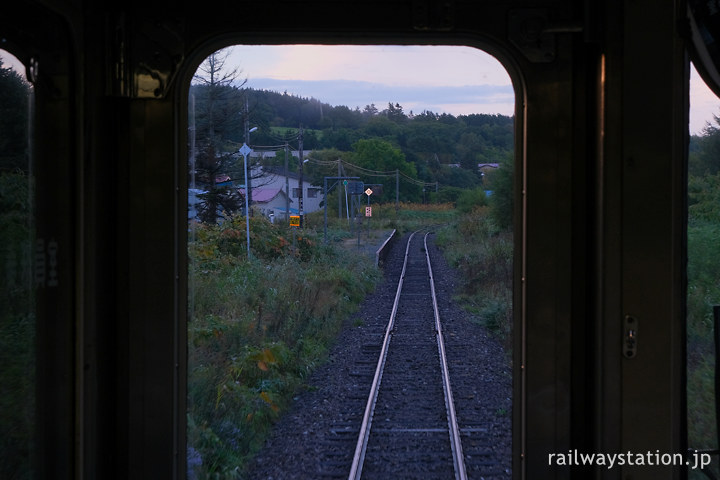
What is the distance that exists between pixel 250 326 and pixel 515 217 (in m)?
5.42

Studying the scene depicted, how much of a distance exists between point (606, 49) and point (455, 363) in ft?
17.8

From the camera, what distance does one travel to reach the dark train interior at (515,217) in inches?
88.0

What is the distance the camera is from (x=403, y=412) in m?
5.72

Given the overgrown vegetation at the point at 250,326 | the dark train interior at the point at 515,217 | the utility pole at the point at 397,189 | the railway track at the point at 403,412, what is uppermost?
the utility pole at the point at 397,189

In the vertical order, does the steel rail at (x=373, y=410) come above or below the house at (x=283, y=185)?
below

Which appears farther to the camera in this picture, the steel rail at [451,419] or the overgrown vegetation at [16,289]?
the steel rail at [451,419]

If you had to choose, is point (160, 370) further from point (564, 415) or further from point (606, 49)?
point (606, 49)

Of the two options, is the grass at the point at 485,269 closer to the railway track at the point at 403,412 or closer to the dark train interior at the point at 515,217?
the railway track at the point at 403,412

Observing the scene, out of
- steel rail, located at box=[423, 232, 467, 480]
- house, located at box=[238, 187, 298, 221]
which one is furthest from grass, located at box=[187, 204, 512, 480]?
steel rail, located at box=[423, 232, 467, 480]

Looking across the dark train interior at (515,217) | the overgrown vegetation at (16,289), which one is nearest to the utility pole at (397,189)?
the dark train interior at (515,217)

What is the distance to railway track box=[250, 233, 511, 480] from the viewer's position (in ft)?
14.9

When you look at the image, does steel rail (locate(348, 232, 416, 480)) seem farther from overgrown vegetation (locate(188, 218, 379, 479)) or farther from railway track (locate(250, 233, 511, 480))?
overgrown vegetation (locate(188, 218, 379, 479))

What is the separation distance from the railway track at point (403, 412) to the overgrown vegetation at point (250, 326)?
0.28m

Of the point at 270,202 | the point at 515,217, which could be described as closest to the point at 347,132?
the point at 270,202
